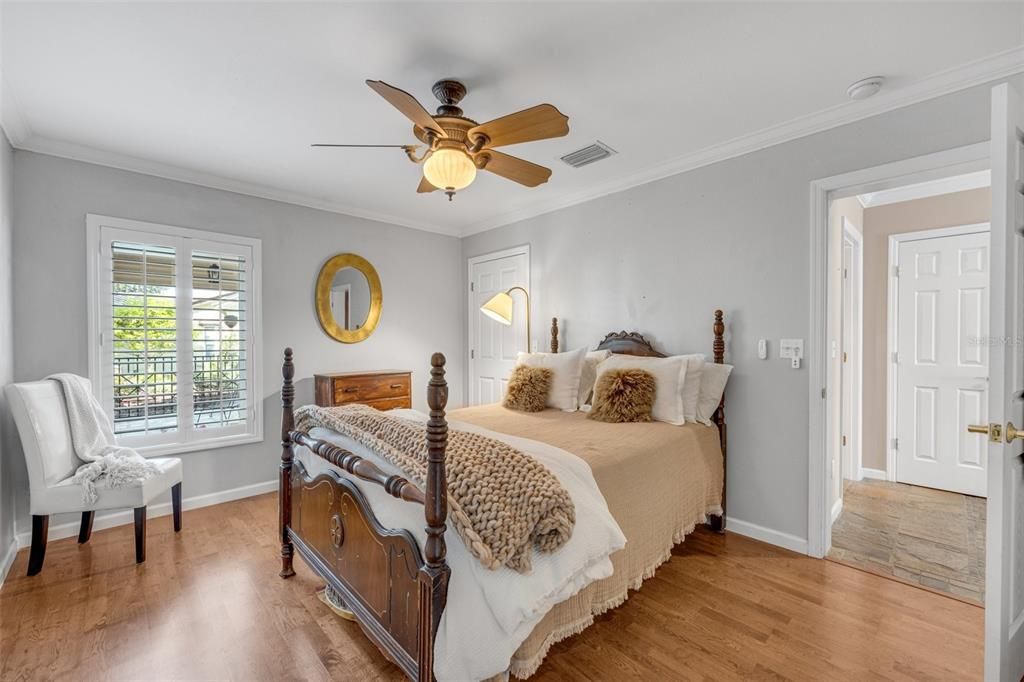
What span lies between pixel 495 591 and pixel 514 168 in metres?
1.96

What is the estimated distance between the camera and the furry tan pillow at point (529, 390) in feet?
10.8

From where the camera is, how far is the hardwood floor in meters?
1.75

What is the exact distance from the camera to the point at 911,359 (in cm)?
385

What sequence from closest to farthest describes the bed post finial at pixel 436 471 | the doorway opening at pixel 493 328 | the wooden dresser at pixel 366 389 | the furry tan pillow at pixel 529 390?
the bed post finial at pixel 436 471
the furry tan pillow at pixel 529 390
the wooden dresser at pixel 366 389
the doorway opening at pixel 493 328

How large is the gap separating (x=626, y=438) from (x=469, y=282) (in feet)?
10.3

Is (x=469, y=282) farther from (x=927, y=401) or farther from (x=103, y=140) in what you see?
(x=927, y=401)

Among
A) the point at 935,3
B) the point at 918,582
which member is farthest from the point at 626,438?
the point at 935,3

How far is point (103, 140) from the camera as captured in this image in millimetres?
2854

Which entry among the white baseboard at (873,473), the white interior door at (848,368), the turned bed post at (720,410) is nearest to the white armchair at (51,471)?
the turned bed post at (720,410)

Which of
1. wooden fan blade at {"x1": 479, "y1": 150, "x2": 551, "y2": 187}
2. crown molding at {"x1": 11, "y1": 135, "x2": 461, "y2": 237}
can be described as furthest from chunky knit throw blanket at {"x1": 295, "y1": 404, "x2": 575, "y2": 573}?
crown molding at {"x1": 11, "y1": 135, "x2": 461, "y2": 237}

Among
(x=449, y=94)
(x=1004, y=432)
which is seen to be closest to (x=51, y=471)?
(x=449, y=94)

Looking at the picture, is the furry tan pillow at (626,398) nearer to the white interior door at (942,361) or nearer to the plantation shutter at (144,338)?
the white interior door at (942,361)

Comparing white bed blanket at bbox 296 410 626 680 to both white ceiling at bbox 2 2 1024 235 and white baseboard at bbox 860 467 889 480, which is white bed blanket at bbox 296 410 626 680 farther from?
white baseboard at bbox 860 467 889 480

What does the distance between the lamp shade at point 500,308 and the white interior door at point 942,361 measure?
3.42 meters
